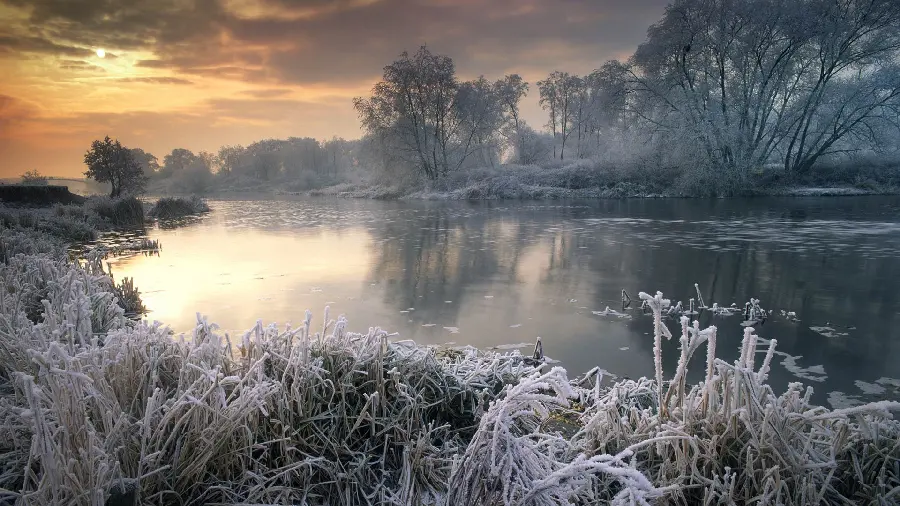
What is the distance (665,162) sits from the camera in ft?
109

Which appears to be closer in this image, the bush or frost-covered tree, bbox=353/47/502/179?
the bush

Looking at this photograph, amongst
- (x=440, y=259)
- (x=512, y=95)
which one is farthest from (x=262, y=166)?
(x=440, y=259)

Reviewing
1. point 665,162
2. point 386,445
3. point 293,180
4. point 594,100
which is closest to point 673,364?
point 386,445

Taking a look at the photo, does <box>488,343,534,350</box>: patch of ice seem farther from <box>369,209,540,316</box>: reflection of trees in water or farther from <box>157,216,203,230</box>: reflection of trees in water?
<box>157,216,203,230</box>: reflection of trees in water

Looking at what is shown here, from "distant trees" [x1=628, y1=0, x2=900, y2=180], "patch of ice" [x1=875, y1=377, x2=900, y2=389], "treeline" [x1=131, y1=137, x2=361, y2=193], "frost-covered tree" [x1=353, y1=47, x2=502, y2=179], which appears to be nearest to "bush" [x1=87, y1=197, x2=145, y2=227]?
"patch of ice" [x1=875, y1=377, x2=900, y2=389]

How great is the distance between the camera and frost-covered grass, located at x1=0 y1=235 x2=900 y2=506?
186 centimetres

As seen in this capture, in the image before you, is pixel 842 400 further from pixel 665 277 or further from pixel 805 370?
pixel 665 277

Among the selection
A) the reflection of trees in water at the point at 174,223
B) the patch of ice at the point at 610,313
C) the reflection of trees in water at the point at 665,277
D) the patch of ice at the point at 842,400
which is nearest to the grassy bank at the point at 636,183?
the reflection of trees in water at the point at 665,277

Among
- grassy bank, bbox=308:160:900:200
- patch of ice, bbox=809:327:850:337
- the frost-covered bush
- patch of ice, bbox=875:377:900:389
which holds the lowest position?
patch of ice, bbox=875:377:900:389

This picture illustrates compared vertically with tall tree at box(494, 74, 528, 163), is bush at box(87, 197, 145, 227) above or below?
below

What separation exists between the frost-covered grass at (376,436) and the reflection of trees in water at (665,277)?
2691 mm

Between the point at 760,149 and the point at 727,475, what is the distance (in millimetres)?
37919

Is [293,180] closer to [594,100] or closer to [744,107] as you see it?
[594,100]

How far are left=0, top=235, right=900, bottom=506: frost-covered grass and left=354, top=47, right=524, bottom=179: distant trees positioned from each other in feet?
135
